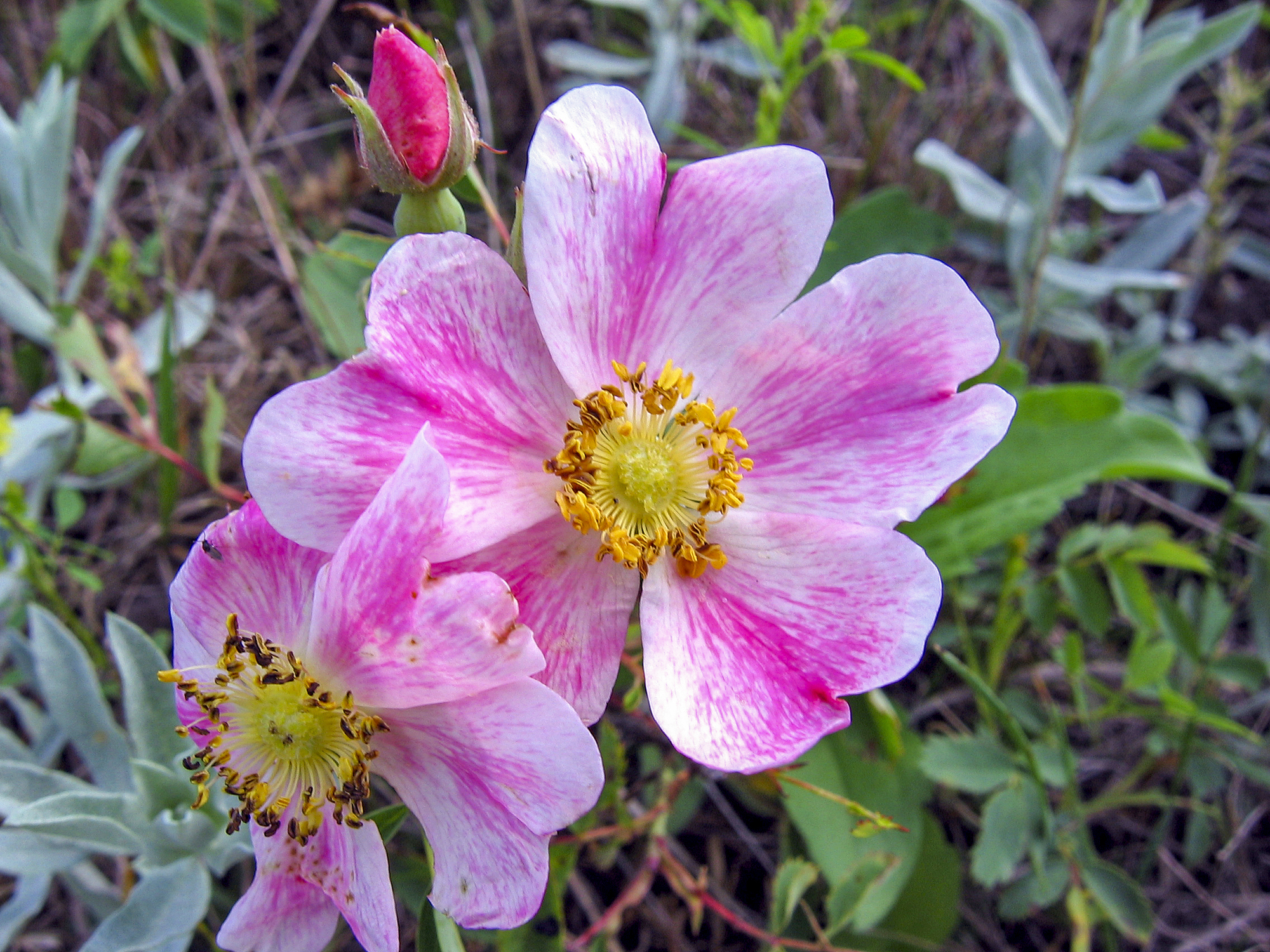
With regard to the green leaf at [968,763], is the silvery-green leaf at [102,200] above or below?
above

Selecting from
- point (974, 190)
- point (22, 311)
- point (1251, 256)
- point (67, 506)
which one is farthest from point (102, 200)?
point (1251, 256)

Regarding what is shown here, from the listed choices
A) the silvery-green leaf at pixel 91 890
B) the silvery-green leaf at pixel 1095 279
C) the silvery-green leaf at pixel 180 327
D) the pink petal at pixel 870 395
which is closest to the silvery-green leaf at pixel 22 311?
the silvery-green leaf at pixel 180 327

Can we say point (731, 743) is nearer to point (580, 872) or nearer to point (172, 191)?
point (580, 872)

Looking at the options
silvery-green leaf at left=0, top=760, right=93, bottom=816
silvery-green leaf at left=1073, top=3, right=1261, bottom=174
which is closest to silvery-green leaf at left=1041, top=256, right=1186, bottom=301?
silvery-green leaf at left=1073, top=3, right=1261, bottom=174

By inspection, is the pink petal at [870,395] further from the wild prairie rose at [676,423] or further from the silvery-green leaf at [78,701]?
the silvery-green leaf at [78,701]

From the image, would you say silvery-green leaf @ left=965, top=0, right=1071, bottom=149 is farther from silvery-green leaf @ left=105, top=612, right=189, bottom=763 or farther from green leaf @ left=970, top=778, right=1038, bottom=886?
silvery-green leaf @ left=105, top=612, right=189, bottom=763

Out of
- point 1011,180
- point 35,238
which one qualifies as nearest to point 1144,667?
point 1011,180
